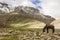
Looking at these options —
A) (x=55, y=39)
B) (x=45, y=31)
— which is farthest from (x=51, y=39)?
(x=45, y=31)

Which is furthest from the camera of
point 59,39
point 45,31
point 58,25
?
point 45,31

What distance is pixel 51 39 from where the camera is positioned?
133 feet

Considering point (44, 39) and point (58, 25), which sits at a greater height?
Answer: point (58, 25)

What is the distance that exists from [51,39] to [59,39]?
249 cm

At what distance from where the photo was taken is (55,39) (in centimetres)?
3922

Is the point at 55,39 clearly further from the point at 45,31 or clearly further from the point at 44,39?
the point at 45,31

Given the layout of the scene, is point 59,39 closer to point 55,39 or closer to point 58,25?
point 55,39

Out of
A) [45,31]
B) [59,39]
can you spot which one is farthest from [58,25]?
[45,31]

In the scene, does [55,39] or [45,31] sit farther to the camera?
[45,31]

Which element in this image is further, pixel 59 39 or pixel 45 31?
pixel 45 31

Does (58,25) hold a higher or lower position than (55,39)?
higher

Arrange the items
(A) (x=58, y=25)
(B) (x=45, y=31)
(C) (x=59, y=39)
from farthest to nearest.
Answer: (B) (x=45, y=31), (C) (x=59, y=39), (A) (x=58, y=25)

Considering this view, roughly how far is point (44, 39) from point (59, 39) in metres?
3.03

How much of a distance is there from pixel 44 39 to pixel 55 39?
2.30 metres
